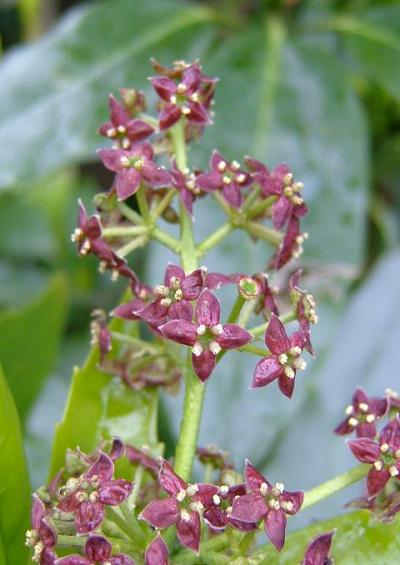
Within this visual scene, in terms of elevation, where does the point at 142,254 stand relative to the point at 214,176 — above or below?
below

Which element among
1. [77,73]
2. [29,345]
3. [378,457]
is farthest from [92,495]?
[77,73]

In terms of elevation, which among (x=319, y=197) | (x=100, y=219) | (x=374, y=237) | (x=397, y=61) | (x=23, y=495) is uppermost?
(x=100, y=219)

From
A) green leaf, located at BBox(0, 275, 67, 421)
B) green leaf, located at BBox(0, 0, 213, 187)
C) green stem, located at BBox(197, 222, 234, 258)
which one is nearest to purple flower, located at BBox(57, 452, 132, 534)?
green stem, located at BBox(197, 222, 234, 258)

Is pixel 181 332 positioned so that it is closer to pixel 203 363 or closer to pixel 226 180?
pixel 203 363

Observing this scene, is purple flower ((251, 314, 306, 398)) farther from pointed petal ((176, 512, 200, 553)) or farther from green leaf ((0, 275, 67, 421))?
green leaf ((0, 275, 67, 421))

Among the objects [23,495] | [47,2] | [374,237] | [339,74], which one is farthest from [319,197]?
[47,2]

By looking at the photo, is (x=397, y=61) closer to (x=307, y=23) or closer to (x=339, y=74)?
(x=339, y=74)

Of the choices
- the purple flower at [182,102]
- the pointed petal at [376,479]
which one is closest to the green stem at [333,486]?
the pointed petal at [376,479]
